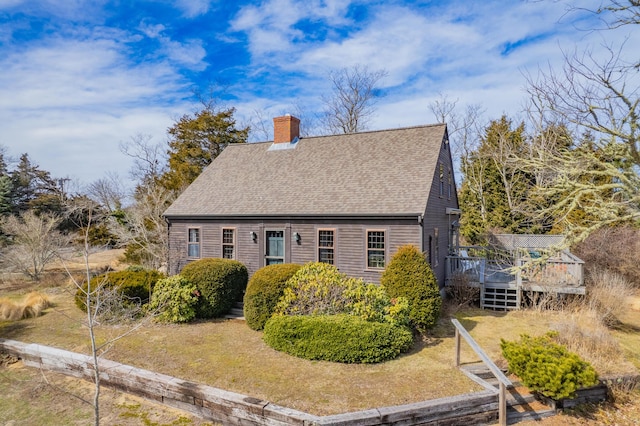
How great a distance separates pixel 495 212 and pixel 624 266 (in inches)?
349

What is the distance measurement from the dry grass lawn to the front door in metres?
3.29

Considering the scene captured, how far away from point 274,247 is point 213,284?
3318 mm

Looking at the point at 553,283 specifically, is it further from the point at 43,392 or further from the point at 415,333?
the point at 43,392

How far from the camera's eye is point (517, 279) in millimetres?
12586

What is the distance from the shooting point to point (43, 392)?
7.61 metres

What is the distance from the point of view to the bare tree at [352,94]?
31.7 m

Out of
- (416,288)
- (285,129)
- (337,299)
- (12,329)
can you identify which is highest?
(285,129)

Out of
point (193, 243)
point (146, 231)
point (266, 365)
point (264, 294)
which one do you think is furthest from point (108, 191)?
point (266, 365)

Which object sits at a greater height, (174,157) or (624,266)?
(174,157)

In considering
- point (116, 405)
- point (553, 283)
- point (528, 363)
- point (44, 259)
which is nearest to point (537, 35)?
point (553, 283)

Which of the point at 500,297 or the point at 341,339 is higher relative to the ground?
the point at 341,339

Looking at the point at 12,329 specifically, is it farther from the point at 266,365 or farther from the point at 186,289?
the point at 266,365

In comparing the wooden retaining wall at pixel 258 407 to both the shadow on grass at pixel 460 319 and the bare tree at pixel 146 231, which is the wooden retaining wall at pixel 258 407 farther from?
the bare tree at pixel 146 231

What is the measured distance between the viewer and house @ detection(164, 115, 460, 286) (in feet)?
41.9
